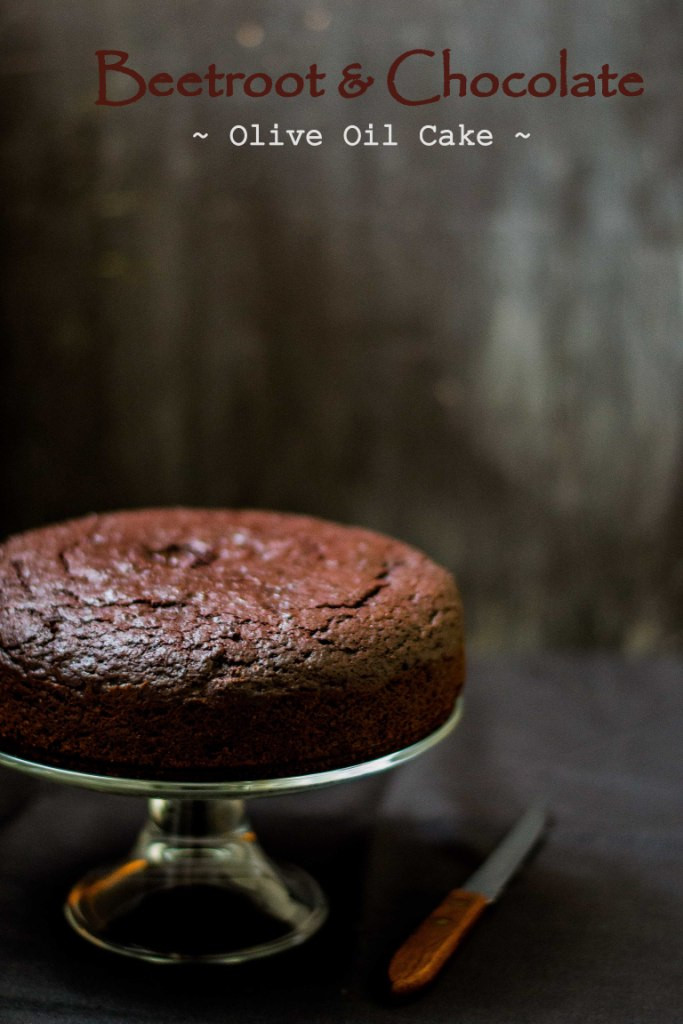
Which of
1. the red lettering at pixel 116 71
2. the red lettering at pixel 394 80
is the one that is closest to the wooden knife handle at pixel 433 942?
the red lettering at pixel 394 80

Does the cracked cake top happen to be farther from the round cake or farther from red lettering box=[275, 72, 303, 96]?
red lettering box=[275, 72, 303, 96]

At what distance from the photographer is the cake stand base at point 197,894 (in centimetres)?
100

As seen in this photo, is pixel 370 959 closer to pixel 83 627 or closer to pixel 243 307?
pixel 83 627

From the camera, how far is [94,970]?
3.14 ft

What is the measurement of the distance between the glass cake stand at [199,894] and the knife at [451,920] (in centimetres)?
12

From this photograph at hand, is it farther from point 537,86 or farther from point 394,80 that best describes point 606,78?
point 394,80

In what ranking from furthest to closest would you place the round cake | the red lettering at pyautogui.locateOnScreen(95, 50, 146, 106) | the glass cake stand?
the red lettering at pyautogui.locateOnScreen(95, 50, 146, 106)
the glass cake stand
the round cake

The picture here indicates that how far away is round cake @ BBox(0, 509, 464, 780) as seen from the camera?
865 millimetres

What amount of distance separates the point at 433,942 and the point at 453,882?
188 mm

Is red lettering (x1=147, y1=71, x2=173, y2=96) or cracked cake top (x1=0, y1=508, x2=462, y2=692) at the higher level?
red lettering (x1=147, y1=71, x2=173, y2=96)

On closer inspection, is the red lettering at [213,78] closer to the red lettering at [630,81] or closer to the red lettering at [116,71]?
the red lettering at [116,71]

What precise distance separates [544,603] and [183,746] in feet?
3.97

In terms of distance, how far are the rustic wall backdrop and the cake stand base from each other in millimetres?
913

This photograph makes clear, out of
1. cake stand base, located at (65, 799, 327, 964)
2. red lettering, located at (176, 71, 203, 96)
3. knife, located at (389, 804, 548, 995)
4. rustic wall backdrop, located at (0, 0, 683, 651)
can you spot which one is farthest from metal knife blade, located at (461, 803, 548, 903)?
red lettering, located at (176, 71, 203, 96)
